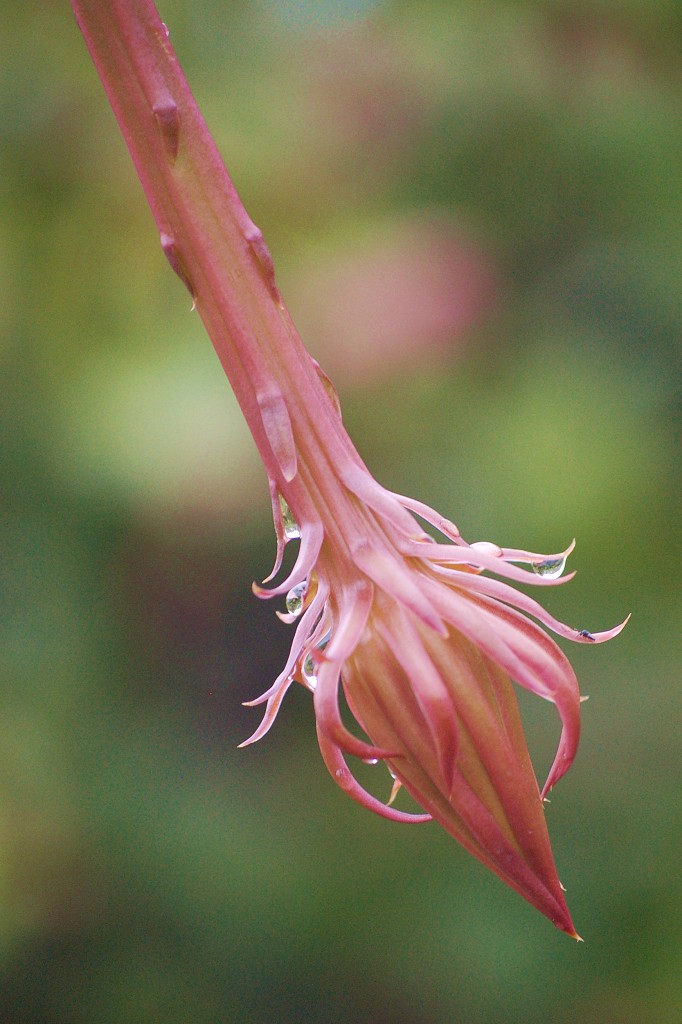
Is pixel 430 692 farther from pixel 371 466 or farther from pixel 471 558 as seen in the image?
pixel 371 466

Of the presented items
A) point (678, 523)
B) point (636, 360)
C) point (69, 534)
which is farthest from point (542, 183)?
point (69, 534)

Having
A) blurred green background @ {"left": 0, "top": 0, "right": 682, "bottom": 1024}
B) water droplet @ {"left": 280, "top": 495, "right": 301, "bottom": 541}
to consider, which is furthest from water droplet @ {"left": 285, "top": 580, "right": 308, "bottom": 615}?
blurred green background @ {"left": 0, "top": 0, "right": 682, "bottom": 1024}

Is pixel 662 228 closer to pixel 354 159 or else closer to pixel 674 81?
pixel 674 81

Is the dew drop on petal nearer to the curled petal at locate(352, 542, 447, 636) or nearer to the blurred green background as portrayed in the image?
the curled petal at locate(352, 542, 447, 636)

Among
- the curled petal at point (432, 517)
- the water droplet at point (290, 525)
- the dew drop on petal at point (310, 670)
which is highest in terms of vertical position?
the water droplet at point (290, 525)

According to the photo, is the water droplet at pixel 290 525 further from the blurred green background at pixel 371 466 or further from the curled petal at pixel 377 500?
the blurred green background at pixel 371 466

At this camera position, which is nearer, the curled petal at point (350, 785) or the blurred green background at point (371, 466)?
the curled petal at point (350, 785)

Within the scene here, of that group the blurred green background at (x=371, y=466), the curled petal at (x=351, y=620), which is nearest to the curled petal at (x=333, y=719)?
the curled petal at (x=351, y=620)

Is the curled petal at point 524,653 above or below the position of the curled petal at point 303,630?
below
